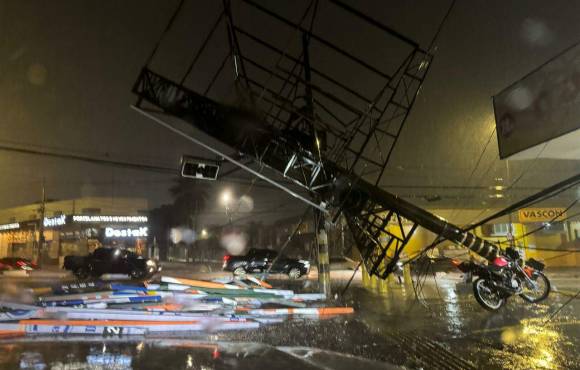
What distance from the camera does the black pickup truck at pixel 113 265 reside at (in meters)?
21.1

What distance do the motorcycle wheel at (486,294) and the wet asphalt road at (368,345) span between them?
267mm

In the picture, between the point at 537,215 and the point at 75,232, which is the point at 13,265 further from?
the point at 537,215

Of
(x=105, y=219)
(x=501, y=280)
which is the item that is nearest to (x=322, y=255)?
(x=501, y=280)

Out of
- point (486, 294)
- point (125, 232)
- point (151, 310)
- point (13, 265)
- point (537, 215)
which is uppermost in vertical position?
point (125, 232)

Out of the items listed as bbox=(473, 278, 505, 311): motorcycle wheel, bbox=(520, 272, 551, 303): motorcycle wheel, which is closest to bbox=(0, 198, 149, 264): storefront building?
bbox=(473, 278, 505, 311): motorcycle wheel

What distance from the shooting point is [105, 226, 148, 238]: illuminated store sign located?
39.7m

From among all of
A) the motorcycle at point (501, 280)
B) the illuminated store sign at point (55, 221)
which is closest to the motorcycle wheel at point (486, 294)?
the motorcycle at point (501, 280)

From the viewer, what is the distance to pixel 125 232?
4025 centimetres

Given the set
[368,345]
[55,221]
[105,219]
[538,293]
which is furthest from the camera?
[105,219]

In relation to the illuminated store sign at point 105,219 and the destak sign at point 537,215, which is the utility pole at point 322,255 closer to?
the destak sign at point 537,215

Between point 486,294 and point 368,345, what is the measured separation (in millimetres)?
Answer: 4455

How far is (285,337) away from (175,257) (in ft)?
171

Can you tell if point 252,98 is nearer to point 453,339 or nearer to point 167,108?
point 167,108

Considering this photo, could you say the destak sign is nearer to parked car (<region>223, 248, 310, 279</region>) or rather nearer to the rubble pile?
parked car (<region>223, 248, 310, 279</region>)
